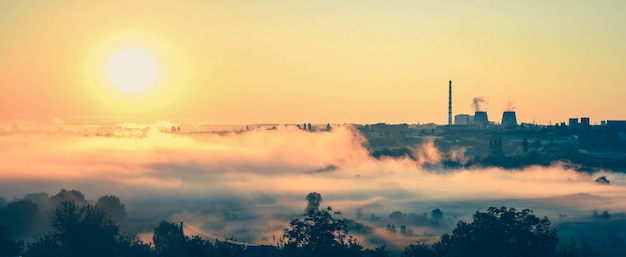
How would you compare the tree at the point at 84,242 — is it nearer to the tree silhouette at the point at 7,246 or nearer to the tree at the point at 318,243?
the tree silhouette at the point at 7,246

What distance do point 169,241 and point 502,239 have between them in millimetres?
39892

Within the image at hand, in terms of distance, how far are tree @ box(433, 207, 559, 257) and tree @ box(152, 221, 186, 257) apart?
2662 centimetres

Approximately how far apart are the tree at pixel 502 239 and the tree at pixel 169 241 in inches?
1048

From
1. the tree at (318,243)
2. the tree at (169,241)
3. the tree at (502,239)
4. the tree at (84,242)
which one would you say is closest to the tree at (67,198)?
the tree at (169,241)

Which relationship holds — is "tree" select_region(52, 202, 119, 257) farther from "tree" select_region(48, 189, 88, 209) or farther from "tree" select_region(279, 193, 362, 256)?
"tree" select_region(48, 189, 88, 209)

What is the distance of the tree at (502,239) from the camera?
298ft

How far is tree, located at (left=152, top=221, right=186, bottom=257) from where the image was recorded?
99.7 m

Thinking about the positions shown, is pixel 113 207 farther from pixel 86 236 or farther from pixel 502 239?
pixel 502 239

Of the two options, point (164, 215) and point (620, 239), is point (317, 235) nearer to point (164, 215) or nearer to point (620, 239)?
point (620, 239)

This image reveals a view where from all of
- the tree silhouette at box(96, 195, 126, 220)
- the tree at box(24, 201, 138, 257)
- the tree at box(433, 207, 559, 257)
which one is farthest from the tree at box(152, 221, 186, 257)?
the tree silhouette at box(96, 195, 126, 220)

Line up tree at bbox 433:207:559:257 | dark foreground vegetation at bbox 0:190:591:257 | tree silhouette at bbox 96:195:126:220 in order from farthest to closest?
tree silhouette at bbox 96:195:126:220 < dark foreground vegetation at bbox 0:190:591:257 < tree at bbox 433:207:559:257

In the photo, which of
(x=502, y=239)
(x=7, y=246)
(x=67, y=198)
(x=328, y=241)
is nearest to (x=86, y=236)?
(x=7, y=246)

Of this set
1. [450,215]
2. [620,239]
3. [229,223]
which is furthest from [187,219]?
[620,239]

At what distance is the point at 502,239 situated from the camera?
301 feet
